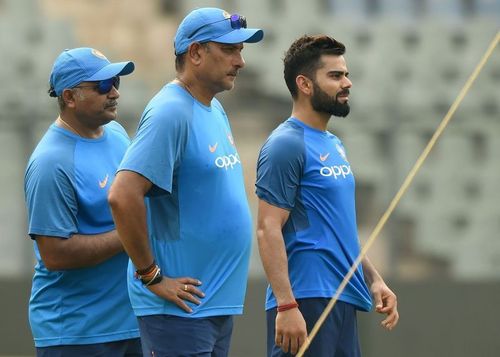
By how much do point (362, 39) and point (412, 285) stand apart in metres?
2.29

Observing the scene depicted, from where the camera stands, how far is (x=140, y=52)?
39.2 feet

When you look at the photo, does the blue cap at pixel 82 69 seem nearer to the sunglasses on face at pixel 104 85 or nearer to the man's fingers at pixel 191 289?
the sunglasses on face at pixel 104 85

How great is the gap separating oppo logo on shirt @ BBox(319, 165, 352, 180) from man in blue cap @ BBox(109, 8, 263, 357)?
0.34m

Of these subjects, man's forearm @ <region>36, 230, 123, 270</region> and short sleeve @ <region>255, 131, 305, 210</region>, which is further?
man's forearm @ <region>36, 230, 123, 270</region>

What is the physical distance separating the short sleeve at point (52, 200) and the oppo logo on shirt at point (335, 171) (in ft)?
3.37

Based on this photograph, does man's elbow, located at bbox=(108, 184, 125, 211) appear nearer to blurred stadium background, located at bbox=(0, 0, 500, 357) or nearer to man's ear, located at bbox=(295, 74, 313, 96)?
man's ear, located at bbox=(295, 74, 313, 96)

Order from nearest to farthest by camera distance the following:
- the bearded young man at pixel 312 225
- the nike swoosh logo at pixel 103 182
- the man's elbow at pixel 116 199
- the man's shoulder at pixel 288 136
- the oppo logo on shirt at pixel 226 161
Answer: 1. the man's elbow at pixel 116 199
2. the oppo logo on shirt at pixel 226 161
3. the bearded young man at pixel 312 225
4. the man's shoulder at pixel 288 136
5. the nike swoosh logo at pixel 103 182

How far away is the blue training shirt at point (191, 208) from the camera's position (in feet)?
15.9

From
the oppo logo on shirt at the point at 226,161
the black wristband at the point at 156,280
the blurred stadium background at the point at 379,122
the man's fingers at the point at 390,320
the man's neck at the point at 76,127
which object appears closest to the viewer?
the black wristband at the point at 156,280

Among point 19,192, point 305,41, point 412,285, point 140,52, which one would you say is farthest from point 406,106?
point 305,41

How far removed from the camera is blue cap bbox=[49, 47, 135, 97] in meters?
5.53

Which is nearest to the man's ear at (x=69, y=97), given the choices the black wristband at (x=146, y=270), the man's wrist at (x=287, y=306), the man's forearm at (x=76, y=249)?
the man's forearm at (x=76, y=249)

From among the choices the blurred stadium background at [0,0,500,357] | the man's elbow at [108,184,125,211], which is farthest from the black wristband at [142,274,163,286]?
the blurred stadium background at [0,0,500,357]

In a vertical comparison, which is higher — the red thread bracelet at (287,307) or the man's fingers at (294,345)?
the red thread bracelet at (287,307)
